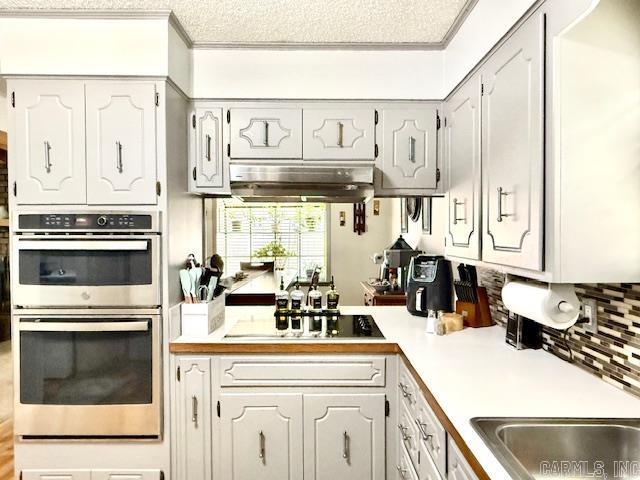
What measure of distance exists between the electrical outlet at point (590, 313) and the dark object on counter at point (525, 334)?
330mm

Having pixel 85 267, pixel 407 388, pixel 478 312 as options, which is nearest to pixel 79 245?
pixel 85 267

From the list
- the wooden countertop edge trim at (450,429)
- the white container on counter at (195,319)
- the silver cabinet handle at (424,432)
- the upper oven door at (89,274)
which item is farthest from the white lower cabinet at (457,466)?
the upper oven door at (89,274)

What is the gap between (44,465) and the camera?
2.19 metres

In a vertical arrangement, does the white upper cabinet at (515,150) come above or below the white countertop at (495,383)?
above

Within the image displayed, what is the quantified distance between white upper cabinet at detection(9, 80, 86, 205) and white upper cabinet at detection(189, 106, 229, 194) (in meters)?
0.58

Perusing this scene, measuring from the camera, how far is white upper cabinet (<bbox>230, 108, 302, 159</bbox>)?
2.51 metres

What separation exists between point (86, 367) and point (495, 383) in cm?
188

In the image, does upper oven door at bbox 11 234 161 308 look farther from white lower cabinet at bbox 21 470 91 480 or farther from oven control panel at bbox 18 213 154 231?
white lower cabinet at bbox 21 470 91 480

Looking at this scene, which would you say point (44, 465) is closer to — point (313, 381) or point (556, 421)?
point (313, 381)

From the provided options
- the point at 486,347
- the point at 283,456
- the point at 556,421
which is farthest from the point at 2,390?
the point at 556,421

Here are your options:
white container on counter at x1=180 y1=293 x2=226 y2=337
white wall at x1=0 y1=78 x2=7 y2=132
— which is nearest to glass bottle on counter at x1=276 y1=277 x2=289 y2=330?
white container on counter at x1=180 y1=293 x2=226 y2=337

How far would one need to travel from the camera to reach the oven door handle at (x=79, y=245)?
6.99ft

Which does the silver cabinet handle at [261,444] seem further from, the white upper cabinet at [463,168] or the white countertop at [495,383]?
the white upper cabinet at [463,168]

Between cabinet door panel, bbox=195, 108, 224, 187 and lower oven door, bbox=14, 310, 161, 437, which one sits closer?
lower oven door, bbox=14, 310, 161, 437
